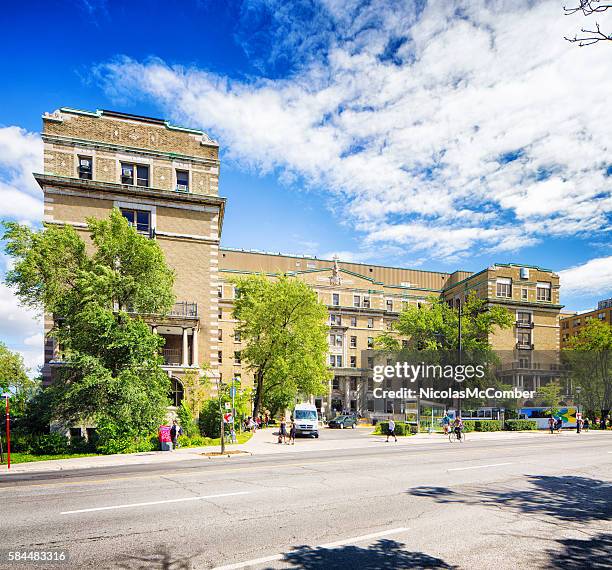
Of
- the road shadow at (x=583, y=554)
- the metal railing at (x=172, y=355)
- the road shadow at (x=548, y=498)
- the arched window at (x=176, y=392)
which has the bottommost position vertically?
the arched window at (x=176, y=392)

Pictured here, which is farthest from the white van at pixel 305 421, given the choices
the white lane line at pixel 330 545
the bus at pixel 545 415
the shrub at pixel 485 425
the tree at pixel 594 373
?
the tree at pixel 594 373

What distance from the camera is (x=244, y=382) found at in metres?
68.9

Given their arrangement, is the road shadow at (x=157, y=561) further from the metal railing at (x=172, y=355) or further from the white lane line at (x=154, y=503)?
the metal railing at (x=172, y=355)

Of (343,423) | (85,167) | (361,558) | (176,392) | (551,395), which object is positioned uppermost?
(85,167)

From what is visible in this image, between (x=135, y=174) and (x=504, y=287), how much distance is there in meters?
58.6

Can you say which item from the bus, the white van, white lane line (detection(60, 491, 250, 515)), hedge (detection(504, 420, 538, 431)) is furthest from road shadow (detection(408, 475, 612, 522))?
the bus

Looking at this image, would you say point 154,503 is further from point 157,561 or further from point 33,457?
point 33,457

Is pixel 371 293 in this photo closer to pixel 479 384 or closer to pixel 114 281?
pixel 479 384

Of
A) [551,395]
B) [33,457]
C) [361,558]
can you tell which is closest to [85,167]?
[33,457]

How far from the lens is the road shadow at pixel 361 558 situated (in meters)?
7.52

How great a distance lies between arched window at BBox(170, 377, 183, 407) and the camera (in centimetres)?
3441

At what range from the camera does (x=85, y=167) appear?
115 feet

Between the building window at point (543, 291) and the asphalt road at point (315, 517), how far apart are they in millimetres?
63495

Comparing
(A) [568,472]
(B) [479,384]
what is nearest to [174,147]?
(A) [568,472]
